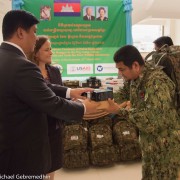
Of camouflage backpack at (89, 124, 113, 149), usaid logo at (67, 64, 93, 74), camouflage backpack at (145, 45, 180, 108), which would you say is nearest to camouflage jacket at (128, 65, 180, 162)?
camouflage backpack at (145, 45, 180, 108)

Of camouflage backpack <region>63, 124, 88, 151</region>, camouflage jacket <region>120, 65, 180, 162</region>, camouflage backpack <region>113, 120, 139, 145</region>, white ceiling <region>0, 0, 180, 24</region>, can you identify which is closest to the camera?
camouflage jacket <region>120, 65, 180, 162</region>

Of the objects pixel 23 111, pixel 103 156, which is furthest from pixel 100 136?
pixel 23 111

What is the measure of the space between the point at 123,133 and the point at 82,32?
1536 mm

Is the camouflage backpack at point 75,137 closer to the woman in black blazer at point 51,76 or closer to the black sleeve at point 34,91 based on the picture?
the woman in black blazer at point 51,76

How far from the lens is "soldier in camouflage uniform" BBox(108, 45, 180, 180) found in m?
1.46

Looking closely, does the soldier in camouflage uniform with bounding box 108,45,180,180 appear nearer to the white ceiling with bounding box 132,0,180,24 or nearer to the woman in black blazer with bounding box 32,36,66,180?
the woman in black blazer with bounding box 32,36,66,180

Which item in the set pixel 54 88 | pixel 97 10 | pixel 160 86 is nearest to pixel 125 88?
pixel 54 88

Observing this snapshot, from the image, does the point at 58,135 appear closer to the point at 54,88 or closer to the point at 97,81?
the point at 54,88

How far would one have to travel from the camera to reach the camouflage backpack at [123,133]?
3.08 metres

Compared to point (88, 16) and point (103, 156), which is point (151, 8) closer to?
point (88, 16)

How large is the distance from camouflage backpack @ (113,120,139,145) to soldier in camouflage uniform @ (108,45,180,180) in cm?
134

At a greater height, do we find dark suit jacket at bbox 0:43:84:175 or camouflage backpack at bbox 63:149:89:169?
dark suit jacket at bbox 0:43:84:175

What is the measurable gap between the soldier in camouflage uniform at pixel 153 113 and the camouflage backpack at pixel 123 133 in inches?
52.8

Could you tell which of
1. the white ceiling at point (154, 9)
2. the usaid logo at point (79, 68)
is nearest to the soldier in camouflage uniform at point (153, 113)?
the usaid logo at point (79, 68)
